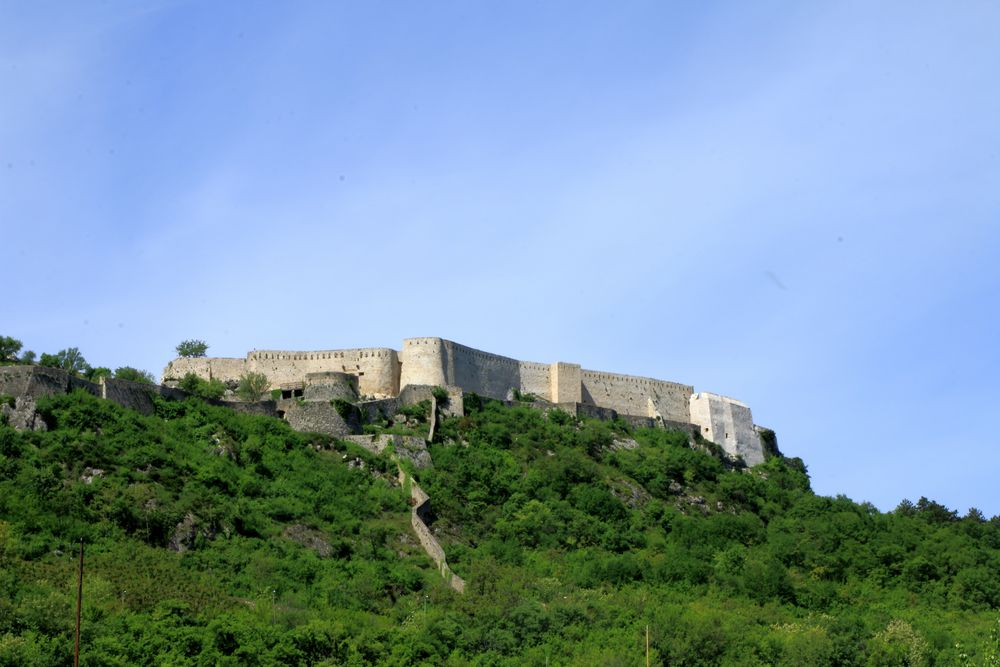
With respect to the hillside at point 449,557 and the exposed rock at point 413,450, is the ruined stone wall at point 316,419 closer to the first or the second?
the hillside at point 449,557

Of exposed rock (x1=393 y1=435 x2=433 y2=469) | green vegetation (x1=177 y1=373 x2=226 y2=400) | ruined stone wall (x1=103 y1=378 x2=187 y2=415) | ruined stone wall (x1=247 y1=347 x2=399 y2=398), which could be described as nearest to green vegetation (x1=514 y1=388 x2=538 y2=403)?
ruined stone wall (x1=247 y1=347 x2=399 y2=398)

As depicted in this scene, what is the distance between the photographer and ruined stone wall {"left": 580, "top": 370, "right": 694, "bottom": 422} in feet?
268

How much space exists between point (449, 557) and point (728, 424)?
31264 millimetres

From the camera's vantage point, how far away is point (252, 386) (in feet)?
229

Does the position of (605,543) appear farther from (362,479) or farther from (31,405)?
(31,405)

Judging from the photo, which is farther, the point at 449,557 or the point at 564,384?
the point at 564,384

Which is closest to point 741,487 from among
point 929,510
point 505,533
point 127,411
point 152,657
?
point 929,510

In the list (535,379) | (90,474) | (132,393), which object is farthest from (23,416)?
(535,379)

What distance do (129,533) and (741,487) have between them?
30696 millimetres

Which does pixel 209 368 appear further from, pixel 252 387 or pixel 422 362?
pixel 422 362

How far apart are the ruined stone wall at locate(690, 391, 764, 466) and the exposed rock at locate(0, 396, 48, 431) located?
38619 millimetres

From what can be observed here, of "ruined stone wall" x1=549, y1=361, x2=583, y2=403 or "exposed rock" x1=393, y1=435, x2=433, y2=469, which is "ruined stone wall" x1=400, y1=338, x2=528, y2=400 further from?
"exposed rock" x1=393, y1=435, x2=433, y2=469

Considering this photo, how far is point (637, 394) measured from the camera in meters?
82.5

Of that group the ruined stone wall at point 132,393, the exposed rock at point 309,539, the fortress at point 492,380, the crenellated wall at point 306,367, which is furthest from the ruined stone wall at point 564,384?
the exposed rock at point 309,539
